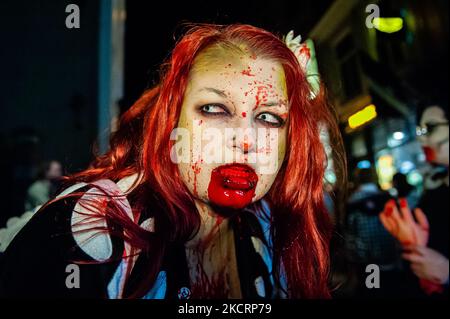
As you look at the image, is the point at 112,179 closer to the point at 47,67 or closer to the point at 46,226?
the point at 46,226

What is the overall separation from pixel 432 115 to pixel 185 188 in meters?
1.21

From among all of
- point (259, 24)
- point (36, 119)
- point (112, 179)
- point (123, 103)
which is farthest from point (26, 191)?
point (259, 24)

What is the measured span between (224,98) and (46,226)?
2.47ft

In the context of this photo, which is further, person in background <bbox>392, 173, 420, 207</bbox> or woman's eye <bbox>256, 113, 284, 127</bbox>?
person in background <bbox>392, 173, 420, 207</bbox>

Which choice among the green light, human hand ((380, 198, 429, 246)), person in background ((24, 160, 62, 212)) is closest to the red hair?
person in background ((24, 160, 62, 212))

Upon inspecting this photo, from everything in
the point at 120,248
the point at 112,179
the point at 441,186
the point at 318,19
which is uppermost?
the point at 318,19

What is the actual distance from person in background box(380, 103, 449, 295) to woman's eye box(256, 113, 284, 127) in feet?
2.12

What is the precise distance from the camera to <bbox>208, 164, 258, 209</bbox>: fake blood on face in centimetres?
126

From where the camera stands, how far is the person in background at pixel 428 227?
4.99 ft

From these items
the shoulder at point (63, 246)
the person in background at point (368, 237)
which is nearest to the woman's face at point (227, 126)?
the shoulder at point (63, 246)

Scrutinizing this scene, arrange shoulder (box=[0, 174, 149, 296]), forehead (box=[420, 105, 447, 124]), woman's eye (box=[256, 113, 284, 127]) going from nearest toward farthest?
shoulder (box=[0, 174, 149, 296]) < woman's eye (box=[256, 113, 284, 127]) < forehead (box=[420, 105, 447, 124])

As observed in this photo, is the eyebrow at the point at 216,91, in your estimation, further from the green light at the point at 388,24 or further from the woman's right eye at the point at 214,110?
the green light at the point at 388,24

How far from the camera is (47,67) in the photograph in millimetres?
1599

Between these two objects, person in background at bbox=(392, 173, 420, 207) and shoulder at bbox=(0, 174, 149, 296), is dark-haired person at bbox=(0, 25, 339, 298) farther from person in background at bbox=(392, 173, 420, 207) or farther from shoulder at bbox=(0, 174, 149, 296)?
person in background at bbox=(392, 173, 420, 207)
